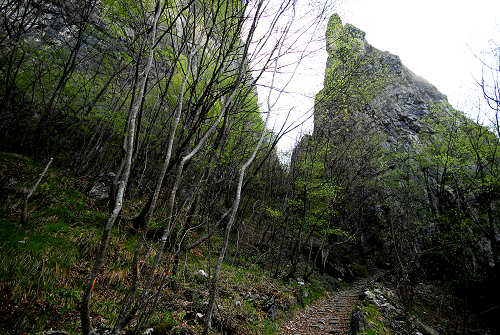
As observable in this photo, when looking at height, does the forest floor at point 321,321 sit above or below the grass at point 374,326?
below

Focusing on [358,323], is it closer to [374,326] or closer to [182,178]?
[374,326]

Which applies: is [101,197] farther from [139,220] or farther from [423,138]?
[423,138]

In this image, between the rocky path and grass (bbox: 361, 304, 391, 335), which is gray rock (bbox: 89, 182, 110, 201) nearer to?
the rocky path

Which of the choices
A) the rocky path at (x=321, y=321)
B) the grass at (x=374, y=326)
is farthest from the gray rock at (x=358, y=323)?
the rocky path at (x=321, y=321)

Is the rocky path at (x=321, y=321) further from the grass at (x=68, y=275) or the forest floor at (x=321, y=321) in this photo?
the grass at (x=68, y=275)

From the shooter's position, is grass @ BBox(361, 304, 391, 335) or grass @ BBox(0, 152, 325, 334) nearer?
grass @ BBox(0, 152, 325, 334)

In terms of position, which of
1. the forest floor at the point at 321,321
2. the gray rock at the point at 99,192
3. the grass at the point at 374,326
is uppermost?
the gray rock at the point at 99,192

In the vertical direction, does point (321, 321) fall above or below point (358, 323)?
below

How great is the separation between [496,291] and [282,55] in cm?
1642

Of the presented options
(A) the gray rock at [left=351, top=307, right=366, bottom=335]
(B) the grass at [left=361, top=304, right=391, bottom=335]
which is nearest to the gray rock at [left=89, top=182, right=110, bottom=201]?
(A) the gray rock at [left=351, top=307, right=366, bottom=335]

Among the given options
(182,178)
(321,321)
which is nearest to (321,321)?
(321,321)

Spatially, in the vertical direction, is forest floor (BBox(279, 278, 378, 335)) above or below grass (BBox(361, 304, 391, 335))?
below

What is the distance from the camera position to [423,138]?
1844 centimetres

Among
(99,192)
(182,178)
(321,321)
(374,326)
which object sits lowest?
(321,321)
